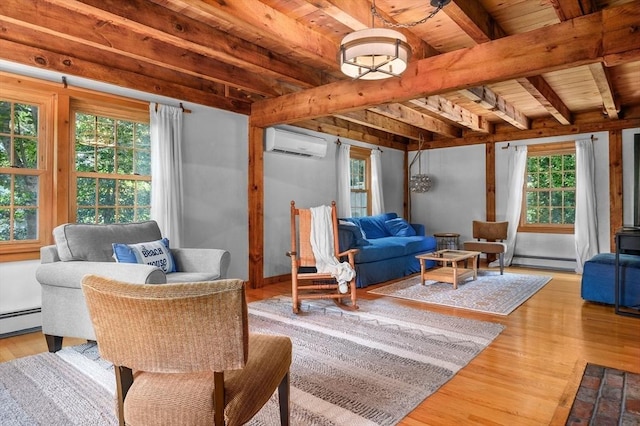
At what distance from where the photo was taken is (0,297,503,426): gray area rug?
6.23 feet

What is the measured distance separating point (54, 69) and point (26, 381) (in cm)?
252

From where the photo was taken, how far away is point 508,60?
3025 millimetres

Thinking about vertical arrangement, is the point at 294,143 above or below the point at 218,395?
above

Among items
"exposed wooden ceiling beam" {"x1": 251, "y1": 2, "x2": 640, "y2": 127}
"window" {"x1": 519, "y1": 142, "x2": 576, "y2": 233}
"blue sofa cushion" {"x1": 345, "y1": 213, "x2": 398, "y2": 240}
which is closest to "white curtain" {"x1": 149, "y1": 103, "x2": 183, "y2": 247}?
"exposed wooden ceiling beam" {"x1": 251, "y1": 2, "x2": 640, "y2": 127}

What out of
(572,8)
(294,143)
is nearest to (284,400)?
(572,8)

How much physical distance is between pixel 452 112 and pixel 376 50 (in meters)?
3.51

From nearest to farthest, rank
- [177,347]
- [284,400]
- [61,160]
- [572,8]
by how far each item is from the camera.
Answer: [177,347] → [284,400] → [572,8] → [61,160]

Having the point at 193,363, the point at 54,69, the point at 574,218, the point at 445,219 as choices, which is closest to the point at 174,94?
the point at 54,69

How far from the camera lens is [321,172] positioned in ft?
20.1

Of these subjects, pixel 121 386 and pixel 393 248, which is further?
pixel 393 248

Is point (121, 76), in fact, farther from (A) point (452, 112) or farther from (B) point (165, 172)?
(A) point (452, 112)

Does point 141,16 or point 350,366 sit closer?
point 350,366

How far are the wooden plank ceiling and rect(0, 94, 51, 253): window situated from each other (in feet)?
1.30

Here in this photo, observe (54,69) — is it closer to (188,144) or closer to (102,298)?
(188,144)
